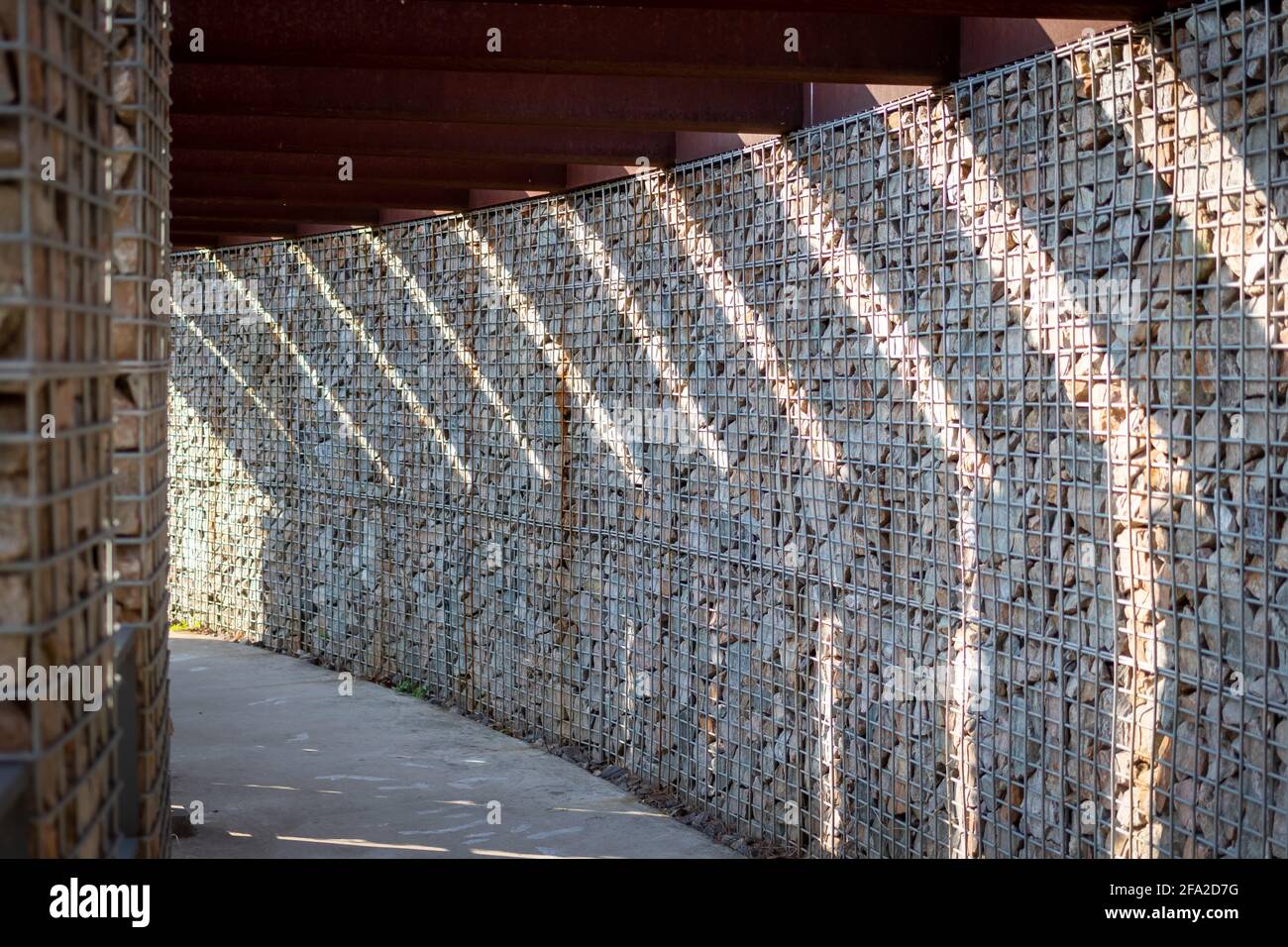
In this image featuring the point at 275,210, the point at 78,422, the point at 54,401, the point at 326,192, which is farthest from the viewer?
the point at 275,210

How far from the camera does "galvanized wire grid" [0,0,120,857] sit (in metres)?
2.31

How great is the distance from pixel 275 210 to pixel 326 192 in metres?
0.95

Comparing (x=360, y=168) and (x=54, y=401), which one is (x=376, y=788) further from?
(x=54, y=401)

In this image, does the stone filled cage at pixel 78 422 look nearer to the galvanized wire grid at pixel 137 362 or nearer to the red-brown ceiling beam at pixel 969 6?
the galvanized wire grid at pixel 137 362

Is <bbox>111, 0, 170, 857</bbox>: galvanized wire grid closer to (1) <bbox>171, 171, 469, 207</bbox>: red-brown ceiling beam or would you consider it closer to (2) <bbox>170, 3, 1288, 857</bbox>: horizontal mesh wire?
(2) <bbox>170, 3, 1288, 857</bbox>: horizontal mesh wire

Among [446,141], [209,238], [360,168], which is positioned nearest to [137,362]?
[446,141]

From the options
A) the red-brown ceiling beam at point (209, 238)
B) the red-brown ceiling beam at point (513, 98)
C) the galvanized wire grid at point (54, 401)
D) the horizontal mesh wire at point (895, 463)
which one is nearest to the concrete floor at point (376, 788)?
the horizontal mesh wire at point (895, 463)

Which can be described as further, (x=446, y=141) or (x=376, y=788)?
(x=376, y=788)

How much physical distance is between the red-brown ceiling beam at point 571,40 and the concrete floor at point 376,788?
3852 millimetres

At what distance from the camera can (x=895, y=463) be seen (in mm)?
6191

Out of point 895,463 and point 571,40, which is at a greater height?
point 571,40
